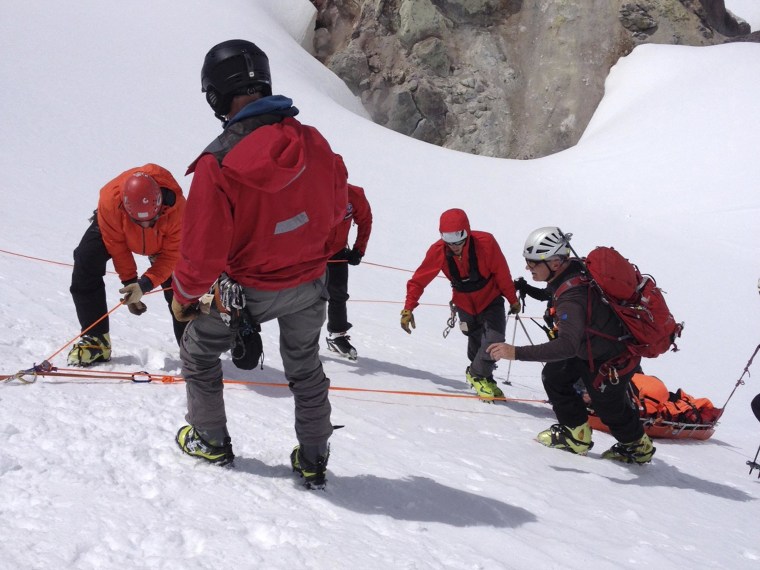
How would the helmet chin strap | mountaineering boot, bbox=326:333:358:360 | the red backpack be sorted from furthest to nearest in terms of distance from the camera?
1. mountaineering boot, bbox=326:333:358:360
2. the helmet chin strap
3. the red backpack

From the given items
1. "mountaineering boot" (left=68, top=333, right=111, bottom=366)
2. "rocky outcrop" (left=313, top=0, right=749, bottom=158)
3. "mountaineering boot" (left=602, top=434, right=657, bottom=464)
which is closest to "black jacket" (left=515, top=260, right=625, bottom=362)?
"mountaineering boot" (left=602, top=434, right=657, bottom=464)

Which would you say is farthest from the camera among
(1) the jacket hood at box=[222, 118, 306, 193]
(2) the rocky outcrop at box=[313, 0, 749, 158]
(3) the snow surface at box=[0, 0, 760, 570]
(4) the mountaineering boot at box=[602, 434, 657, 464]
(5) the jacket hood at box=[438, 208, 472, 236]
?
(2) the rocky outcrop at box=[313, 0, 749, 158]

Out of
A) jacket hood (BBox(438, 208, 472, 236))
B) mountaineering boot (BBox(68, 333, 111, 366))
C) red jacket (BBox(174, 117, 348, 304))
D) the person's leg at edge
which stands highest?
jacket hood (BBox(438, 208, 472, 236))

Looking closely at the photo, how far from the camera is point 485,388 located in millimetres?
6746

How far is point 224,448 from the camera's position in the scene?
3.52 meters

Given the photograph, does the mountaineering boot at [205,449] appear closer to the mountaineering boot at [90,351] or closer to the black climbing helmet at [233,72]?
the black climbing helmet at [233,72]

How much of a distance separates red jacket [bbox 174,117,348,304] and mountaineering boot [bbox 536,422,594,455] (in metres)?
3.06

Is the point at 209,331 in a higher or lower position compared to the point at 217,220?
lower

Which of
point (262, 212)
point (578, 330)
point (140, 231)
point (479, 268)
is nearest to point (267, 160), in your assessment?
point (262, 212)

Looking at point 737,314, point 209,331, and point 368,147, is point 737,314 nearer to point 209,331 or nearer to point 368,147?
point 368,147

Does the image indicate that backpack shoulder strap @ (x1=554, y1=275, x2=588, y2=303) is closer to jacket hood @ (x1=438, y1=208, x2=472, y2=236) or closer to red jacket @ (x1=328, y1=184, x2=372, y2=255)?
jacket hood @ (x1=438, y1=208, x2=472, y2=236)

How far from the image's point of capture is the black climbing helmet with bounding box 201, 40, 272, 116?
10.0 ft

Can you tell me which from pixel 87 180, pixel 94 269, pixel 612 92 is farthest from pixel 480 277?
pixel 612 92

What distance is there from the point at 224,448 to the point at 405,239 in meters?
10.2
